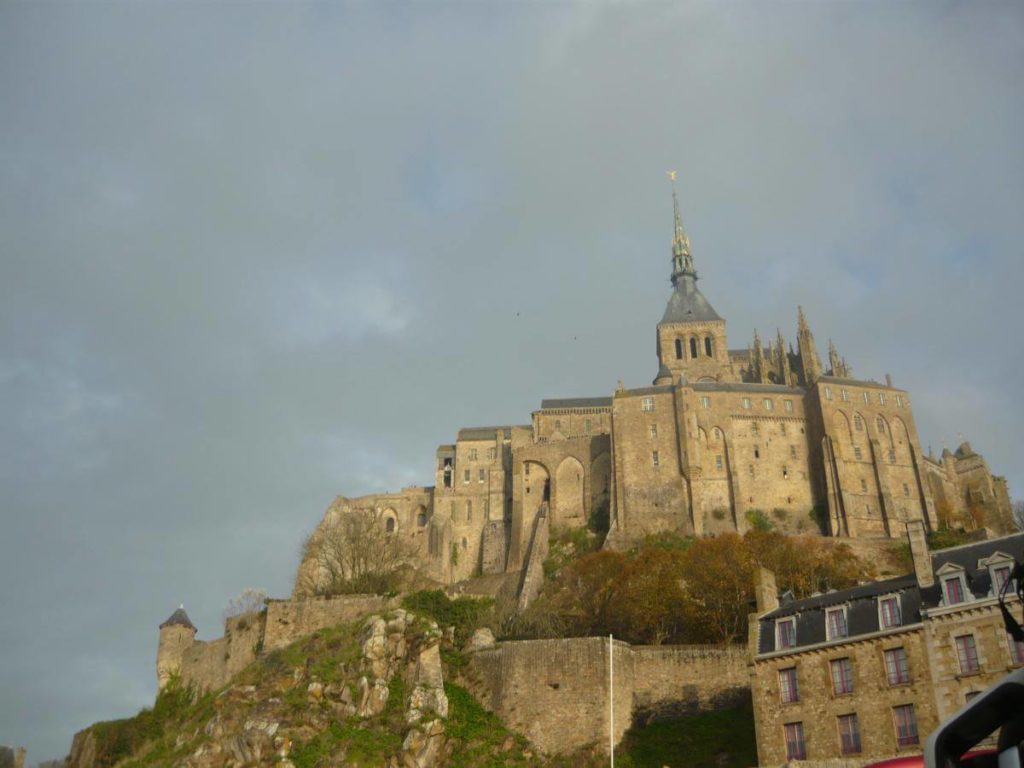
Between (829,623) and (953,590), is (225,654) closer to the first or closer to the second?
(829,623)

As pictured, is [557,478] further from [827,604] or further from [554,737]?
[827,604]

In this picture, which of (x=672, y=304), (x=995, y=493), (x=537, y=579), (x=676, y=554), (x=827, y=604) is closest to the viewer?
(x=827, y=604)


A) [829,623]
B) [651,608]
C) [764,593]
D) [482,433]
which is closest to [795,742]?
[829,623]

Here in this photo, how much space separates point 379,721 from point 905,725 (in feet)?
63.5

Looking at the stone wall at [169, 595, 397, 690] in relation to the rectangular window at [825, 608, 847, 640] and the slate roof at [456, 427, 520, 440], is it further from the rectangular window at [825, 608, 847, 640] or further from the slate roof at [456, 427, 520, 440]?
the slate roof at [456, 427, 520, 440]

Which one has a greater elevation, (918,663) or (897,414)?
(897,414)

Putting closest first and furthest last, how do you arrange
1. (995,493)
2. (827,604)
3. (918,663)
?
(918,663), (827,604), (995,493)

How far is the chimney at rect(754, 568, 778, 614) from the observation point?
3275 centimetres

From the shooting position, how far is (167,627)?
5312 cm

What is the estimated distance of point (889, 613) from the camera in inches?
1093

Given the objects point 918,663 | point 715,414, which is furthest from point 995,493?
point 918,663

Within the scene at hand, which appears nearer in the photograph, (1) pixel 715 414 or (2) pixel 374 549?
(2) pixel 374 549

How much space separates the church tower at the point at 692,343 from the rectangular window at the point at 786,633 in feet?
189

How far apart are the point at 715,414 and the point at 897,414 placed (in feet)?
46.9
